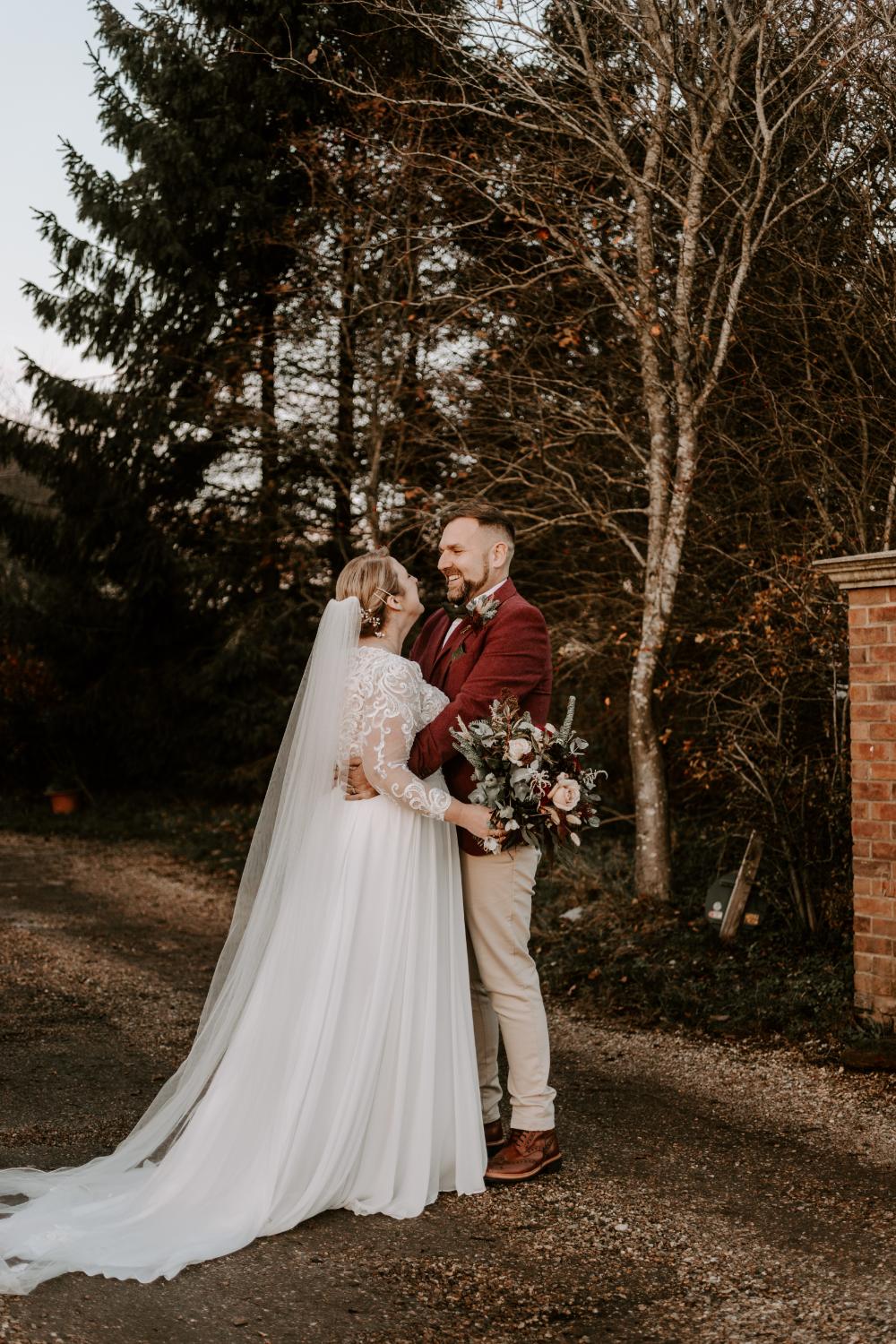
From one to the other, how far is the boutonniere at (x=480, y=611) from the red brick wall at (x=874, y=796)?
2.19 metres

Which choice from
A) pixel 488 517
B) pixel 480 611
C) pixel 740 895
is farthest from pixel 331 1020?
pixel 740 895

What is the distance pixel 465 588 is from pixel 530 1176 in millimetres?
1968

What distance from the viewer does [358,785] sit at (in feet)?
13.3

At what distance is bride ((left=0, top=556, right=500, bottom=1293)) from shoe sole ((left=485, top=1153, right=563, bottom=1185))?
0.10 metres

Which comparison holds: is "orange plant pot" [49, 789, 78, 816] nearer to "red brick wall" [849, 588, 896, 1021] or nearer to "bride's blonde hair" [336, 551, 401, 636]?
"red brick wall" [849, 588, 896, 1021]

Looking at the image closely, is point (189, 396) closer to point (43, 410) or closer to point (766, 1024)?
point (43, 410)

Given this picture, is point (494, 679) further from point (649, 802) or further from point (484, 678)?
point (649, 802)

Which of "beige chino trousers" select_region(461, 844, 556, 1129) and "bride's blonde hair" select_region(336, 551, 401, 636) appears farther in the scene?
"bride's blonde hair" select_region(336, 551, 401, 636)

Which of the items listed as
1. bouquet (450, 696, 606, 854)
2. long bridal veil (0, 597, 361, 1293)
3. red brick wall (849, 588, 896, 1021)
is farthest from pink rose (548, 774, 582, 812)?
red brick wall (849, 588, 896, 1021)

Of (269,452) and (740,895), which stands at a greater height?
(269,452)

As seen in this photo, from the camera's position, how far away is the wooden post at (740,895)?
7.38 metres

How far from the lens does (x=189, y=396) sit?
45.6ft

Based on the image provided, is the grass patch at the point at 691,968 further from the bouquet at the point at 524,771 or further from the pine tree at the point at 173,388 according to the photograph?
the pine tree at the point at 173,388

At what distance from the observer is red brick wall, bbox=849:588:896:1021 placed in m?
5.40
